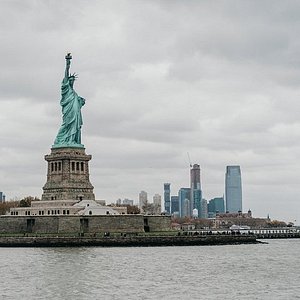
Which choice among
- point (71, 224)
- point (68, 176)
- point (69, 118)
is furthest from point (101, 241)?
point (69, 118)

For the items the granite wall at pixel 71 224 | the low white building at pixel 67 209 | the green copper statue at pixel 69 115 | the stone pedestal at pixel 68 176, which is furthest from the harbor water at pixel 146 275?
the green copper statue at pixel 69 115

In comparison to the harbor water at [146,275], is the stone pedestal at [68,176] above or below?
above

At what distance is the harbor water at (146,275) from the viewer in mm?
44438

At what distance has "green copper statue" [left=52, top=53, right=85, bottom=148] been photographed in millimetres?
98000

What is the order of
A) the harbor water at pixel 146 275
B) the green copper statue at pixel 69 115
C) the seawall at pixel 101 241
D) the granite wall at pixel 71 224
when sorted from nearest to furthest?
the harbor water at pixel 146 275
the seawall at pixel 101 241
the granite wall at pixel 71 224
the green copper statue at pixel 69 115

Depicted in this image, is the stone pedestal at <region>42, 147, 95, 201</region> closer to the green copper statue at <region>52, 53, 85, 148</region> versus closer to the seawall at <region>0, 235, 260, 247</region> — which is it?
the green copper statue at <region>52, 53, 85, 148</region>

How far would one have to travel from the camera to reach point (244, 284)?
48.7 metres

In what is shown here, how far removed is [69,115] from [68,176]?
303 inches

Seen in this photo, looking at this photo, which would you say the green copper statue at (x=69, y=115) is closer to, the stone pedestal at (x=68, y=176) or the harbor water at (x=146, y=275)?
the stone pedestal at (x=68, y=176)

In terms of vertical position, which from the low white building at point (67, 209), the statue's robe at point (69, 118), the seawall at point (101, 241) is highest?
the statue's robe at point (69, 118)

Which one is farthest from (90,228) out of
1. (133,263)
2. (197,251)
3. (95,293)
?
(95,293)

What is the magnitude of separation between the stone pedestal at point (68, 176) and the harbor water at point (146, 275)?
18.0 meters

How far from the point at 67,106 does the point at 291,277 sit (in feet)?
169

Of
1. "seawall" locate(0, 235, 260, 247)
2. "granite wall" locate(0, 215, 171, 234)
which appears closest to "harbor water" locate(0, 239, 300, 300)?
"seawall" locate(0, 235, 260, 247)
